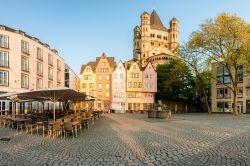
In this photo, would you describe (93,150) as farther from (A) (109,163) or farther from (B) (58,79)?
(B) (58,79)

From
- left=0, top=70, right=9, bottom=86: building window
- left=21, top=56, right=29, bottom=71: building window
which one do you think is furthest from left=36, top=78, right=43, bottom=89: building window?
left=0, top=70, right=9, bottom=86: building window

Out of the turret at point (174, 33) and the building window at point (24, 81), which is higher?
the turret at point (174, 33)

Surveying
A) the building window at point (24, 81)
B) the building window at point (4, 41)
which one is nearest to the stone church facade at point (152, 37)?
the building window at point (24, 81)

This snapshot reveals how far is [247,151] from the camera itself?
997cm

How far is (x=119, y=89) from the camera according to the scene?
6825cm

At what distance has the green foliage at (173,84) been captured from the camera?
6612 centimetres

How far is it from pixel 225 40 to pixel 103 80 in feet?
128

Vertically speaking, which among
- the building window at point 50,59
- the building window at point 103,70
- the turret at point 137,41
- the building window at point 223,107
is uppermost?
the turret at point 137,41

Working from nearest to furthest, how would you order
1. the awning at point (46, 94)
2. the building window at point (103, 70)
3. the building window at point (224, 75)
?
1. the awning at point (46, 94)
2. the building window at point (224, 75)
3. the building window at point (103, 70)

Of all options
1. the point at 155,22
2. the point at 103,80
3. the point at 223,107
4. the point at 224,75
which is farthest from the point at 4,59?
the point at 155,22

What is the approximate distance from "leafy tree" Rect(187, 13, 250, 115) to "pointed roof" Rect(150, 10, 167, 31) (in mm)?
81800

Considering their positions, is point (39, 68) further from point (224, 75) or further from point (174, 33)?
point (174, 33)

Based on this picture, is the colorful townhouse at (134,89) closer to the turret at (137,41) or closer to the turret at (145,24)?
the turret at (145,24)

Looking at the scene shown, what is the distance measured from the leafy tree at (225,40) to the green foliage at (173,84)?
790 inches
